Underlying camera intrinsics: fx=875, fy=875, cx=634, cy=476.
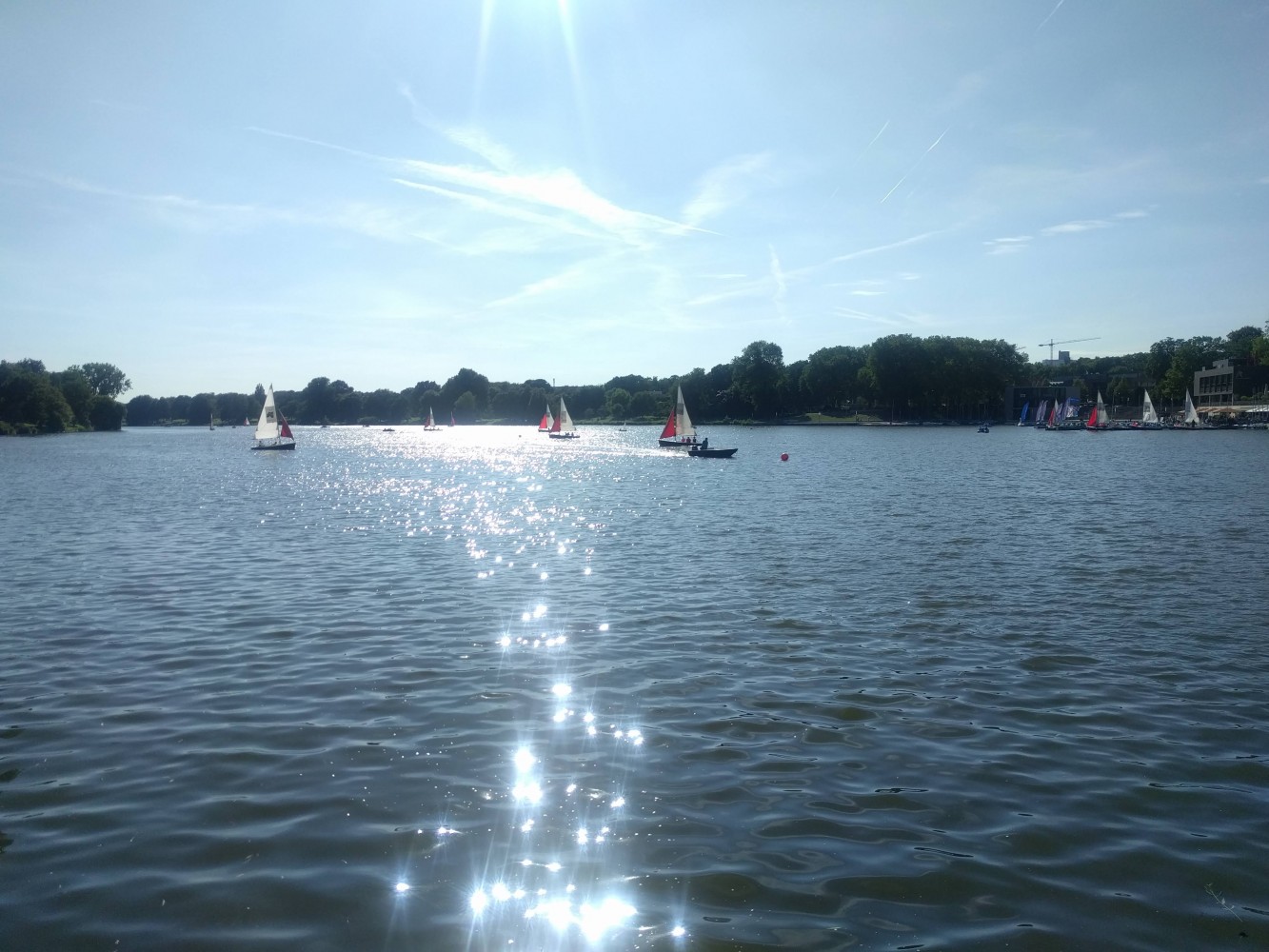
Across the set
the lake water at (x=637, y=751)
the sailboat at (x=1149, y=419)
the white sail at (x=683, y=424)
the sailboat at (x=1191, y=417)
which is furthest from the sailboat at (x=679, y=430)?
the sailboat at (x=1149, y=419)

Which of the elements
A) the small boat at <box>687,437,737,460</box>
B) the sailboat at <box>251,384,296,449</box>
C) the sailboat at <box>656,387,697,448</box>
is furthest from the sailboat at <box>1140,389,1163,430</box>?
the sailboat at <box>251,384,296,449</box>

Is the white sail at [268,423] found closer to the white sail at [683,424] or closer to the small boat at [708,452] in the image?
the white sail at [683,424]

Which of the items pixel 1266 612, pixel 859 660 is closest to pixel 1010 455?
pixel 1266 612

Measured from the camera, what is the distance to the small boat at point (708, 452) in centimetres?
8750

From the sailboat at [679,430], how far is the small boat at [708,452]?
17.3ft

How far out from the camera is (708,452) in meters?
88.5

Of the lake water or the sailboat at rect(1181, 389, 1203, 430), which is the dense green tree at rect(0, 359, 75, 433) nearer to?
the lake water

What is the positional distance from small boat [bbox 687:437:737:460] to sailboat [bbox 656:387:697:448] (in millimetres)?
5265

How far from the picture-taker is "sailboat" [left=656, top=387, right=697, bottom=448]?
323ft

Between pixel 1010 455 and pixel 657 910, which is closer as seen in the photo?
pixel 657 910

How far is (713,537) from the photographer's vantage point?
3086cm

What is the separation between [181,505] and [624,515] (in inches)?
871

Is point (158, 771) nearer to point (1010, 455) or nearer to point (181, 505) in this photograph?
point (181, 505)

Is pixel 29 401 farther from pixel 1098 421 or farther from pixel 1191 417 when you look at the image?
pixel 1191 417
